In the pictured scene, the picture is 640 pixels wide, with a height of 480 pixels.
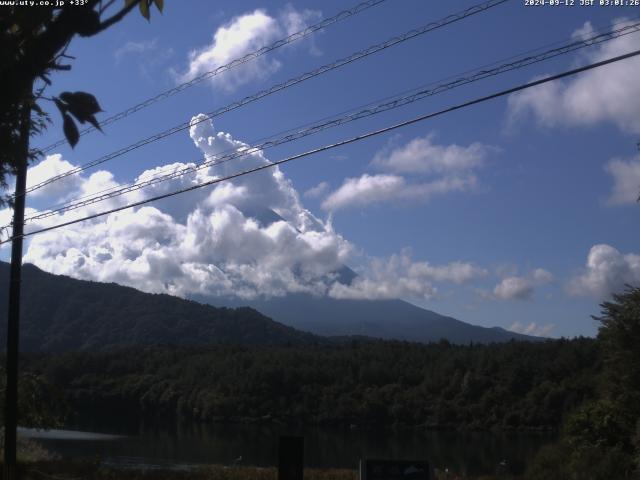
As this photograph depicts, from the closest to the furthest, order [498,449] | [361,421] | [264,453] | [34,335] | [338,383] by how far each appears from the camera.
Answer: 1. [264,453]
2. [498,449]
3. [361,421]
4. [338,383]
5. [34,335]

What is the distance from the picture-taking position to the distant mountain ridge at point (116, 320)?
5413 inches

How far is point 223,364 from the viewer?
89625 mm

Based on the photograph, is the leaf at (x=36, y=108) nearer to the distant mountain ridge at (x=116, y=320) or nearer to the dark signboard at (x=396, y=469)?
the dark signboard at (x=396, y=469)

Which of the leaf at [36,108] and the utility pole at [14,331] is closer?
the leaf at [36,108]

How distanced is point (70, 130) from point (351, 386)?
3159 inches

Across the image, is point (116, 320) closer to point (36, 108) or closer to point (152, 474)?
point (152, 474)

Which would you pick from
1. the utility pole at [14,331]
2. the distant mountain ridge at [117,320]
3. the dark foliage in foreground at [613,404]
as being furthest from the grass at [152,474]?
the distant mountain ridge at [117,320]

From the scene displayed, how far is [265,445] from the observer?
5553 cm

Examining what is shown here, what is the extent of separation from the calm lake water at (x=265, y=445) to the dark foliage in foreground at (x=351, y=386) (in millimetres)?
4081

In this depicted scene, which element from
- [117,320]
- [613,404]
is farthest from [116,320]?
[613,404]

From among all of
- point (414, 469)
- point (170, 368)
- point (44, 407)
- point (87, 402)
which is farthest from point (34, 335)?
point (414, 469)

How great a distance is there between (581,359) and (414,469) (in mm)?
66261

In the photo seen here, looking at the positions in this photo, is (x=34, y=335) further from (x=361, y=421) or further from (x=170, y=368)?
(x=361, y=421)

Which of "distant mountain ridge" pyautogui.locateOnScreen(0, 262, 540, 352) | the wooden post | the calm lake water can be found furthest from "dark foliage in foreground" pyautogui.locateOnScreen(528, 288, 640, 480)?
"distant mountain ridge" pyautogui.locateOnScreen(0, 262, 540, 352)
